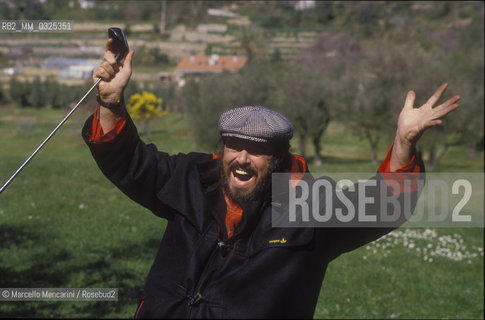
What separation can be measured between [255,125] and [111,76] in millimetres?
974

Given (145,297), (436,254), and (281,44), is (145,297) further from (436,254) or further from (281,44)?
(281,44)

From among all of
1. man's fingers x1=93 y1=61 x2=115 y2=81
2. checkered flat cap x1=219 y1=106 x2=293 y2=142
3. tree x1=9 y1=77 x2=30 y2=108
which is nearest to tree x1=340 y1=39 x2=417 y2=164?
tree x1=9 y1=77 x2=30 y2=108

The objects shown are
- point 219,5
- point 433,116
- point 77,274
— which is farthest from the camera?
point 219,5

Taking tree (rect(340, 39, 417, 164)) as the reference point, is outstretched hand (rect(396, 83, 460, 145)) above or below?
above

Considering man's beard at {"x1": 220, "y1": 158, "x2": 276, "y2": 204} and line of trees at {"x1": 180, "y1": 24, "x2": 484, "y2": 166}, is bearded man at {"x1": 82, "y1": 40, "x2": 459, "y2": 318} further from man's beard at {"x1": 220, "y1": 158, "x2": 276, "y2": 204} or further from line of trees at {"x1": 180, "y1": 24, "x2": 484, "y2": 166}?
line of trees at {"x1": 180, "y1": 24, "x2": 484, "y2": 166}

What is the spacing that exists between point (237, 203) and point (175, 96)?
37286 mm

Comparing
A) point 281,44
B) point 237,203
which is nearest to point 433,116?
point 237,203

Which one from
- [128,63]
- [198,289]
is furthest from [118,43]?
[198,289]

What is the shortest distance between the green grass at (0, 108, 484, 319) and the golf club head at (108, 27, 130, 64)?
2283mm

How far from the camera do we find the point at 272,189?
3.57 m

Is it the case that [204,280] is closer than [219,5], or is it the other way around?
[204,280]

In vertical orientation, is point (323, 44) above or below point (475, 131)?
below

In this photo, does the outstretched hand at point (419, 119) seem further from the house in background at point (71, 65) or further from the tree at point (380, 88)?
the tree at point (380, 88)

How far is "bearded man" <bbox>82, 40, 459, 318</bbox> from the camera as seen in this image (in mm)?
3293
